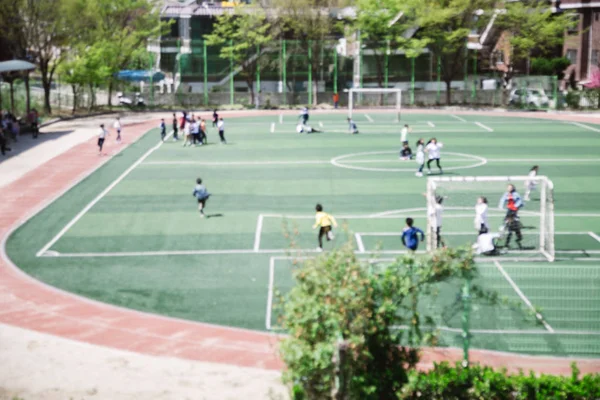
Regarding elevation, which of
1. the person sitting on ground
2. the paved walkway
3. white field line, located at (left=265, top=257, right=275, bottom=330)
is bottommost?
the paved walkway

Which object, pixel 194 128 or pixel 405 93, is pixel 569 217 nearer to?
pixel 194 128

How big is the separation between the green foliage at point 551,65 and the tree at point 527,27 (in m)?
5.98

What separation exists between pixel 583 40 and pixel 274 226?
5896 cm

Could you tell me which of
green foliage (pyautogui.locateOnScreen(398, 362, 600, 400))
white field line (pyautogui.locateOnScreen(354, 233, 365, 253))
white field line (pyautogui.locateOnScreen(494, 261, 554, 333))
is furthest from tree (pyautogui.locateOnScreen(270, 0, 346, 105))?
green foliage (pyautogui.locateOnScreen(398, 362, 600, 400))

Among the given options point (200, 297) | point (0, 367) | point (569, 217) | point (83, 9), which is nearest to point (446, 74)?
point (83, 9)

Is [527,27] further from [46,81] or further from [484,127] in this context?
[46,81]

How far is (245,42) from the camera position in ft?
226

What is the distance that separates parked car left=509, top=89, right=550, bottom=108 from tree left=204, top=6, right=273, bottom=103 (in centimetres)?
2119

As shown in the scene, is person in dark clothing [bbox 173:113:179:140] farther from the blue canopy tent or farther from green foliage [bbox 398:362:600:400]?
green foliage [bbox 398:362:600:400]

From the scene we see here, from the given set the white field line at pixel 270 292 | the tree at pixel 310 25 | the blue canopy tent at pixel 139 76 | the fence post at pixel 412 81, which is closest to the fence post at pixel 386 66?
the fence post at pixel 412 81

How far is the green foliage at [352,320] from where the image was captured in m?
10.6

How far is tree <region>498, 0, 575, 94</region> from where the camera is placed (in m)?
67.5

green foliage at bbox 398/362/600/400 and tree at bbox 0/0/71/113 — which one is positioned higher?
tree at bbox 0/0/71/113

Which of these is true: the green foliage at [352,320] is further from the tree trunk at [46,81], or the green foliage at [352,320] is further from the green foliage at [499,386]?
the tree trunk at [46,81]
